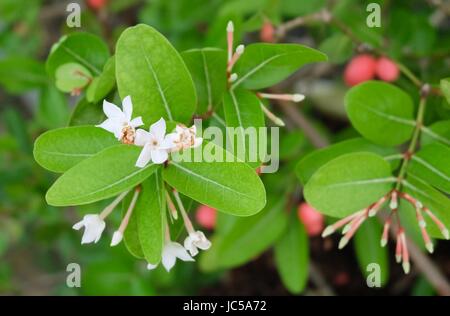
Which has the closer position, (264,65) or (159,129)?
(159,129)

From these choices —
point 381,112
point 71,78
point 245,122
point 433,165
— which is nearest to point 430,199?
point 433,165

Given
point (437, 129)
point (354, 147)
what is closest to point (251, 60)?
point (354, 147)

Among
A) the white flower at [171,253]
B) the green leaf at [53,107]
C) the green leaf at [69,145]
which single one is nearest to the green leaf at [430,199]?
the white flower at [171,253]

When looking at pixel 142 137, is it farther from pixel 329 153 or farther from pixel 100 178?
pixel 329 153

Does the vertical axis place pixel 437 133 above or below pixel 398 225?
above

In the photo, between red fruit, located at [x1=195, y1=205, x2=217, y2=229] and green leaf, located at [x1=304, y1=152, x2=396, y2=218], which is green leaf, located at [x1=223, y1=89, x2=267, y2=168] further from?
red fruit, located at [x1=195, y1=205, x2=217, y2=229]

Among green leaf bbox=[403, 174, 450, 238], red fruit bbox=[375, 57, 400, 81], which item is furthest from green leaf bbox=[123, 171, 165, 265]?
red fruit bbox=[375, 57, 400, 81]
